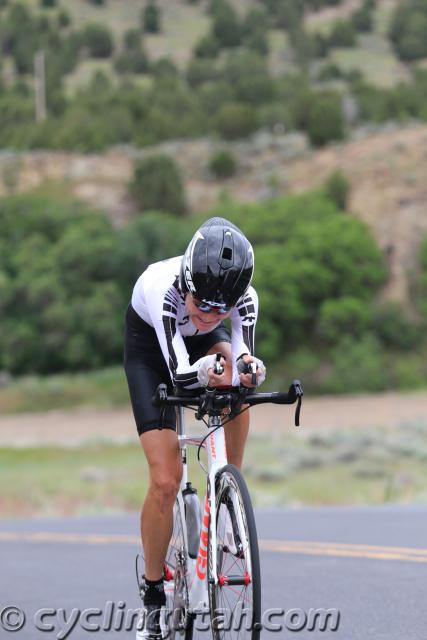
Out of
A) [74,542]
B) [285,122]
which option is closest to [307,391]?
[285,122]

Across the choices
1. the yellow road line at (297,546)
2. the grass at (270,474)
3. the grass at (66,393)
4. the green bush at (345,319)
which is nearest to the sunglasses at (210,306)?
the yellow road line at (297,546)

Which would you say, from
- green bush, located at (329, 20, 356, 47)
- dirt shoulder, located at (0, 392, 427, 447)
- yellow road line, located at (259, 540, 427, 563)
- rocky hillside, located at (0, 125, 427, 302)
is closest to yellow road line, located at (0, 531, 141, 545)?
yellow road line, located at (259, 540, 427, 563)

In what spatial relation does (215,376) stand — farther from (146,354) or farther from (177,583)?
(177,583)

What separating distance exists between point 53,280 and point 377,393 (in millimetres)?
24941

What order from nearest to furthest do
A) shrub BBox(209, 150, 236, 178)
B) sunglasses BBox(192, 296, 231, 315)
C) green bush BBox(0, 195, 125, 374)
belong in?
1. sunglasses BBox(192, 296, 231, 315)
2. green bush BBox(0, 195, 125, 374)
3. shrub BBox(209, 150, 236, 178)

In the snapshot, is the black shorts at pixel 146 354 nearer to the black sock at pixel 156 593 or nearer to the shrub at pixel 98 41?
the black sock at pixel 156 593

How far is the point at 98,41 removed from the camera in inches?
7352

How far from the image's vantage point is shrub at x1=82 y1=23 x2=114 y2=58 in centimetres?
18550

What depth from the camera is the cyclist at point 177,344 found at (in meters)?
6.08

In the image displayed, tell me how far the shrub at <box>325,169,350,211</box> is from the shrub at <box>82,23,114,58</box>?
3988 inches

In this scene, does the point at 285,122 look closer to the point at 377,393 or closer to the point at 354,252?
the point at 354,252

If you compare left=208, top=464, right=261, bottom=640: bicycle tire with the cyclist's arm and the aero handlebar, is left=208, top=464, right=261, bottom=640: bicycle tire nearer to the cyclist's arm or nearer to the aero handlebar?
the aero handlebar

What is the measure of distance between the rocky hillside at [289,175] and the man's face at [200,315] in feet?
252

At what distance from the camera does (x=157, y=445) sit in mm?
6695
